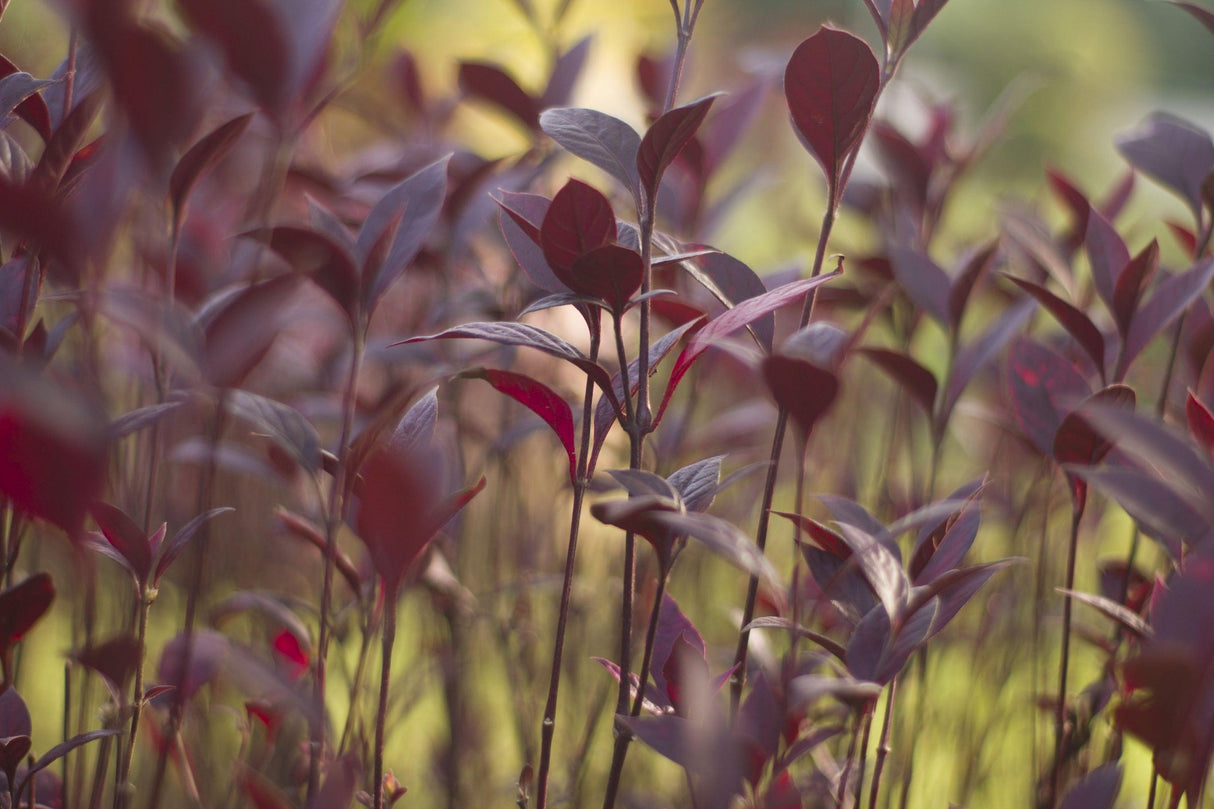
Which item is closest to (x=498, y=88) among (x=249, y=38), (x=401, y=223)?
(x=401, y=223)

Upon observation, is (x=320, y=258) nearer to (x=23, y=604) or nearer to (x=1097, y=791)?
(x=23, y=604)

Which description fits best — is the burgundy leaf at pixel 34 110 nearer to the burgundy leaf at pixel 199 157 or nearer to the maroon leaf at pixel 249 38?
the burgundy leaf at pixel 199 157

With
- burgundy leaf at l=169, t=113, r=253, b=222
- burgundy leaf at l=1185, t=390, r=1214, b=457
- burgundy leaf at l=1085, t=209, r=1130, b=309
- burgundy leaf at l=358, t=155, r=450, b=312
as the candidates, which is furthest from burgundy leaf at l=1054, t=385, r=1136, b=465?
burgundy leaf at l=169, t=113, r=253, b=222

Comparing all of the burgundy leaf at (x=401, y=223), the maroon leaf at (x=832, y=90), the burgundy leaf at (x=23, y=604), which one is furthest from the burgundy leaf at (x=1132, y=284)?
the burgundy leaf at (x=23, y=604)

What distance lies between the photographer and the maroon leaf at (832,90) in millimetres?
506

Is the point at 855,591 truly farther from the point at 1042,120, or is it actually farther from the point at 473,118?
the point at 1042,120

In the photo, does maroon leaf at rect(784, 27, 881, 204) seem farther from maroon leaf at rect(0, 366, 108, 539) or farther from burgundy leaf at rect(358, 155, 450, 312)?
maroon leaf at rect(0, 366, 108, 539)

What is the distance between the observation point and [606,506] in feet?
1.40

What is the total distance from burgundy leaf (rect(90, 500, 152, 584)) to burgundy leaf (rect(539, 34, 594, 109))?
604 mm

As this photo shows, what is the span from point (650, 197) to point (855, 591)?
256 millimetres

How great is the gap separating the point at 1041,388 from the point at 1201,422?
104 mm

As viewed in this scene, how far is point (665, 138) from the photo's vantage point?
1.60 feet

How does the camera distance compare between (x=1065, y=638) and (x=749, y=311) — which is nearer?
(x=749, y=311)

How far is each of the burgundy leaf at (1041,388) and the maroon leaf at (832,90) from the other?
0.70 ft
